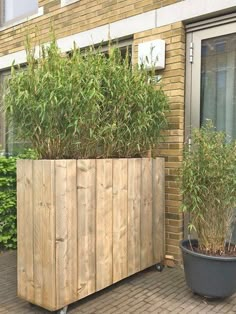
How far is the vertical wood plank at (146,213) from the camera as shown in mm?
3568

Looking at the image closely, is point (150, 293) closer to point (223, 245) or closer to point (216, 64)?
point (223, 245)

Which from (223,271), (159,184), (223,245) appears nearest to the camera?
(223,271)

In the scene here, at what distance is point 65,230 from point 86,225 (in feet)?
0.76

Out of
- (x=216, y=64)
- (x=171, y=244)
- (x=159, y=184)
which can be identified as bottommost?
(x=171, y=244)

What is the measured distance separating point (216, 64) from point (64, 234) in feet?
7.49

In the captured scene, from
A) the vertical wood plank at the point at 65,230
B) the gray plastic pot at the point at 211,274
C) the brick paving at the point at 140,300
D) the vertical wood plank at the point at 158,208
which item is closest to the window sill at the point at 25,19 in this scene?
the vertical wood plank at the point at 158,208

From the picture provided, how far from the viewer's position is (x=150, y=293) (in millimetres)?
3303

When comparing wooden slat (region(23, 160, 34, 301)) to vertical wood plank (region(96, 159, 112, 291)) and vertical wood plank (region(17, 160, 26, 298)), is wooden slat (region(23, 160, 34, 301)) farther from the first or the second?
vertical wood plank (region(96, 159, 112, 291))

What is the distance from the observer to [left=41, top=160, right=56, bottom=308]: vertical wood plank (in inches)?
107

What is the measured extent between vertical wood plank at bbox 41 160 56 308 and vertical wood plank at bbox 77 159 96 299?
0.75ft

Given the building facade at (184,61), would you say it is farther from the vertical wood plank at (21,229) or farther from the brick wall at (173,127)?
the vertical wood plank at (21,229)

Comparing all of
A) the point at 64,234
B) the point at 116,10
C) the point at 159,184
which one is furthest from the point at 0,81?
the point at 64,234

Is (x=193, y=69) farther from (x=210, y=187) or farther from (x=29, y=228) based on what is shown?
(x=29, y=228)

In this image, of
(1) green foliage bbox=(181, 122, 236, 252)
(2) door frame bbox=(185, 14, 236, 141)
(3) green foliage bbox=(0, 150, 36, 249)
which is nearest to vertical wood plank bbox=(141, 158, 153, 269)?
(1) green foliage bbox=(181, 122, 236, 252)
